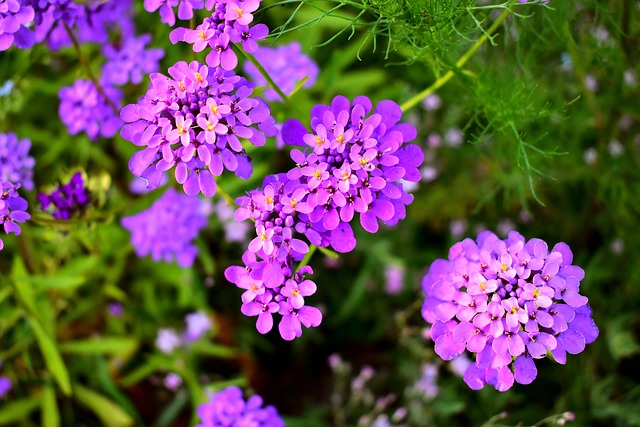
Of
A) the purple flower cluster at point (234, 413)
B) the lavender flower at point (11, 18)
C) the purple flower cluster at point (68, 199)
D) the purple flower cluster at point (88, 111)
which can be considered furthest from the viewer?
the purple flower cluster at point (88, 111)

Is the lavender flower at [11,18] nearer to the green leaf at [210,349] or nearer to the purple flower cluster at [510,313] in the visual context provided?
the purple flower cluster at [510,313]

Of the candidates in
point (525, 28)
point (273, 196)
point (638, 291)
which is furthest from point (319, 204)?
point (638, 291)

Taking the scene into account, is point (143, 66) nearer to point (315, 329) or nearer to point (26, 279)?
point (26, 279)

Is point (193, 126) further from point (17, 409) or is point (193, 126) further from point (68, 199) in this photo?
point (17, 409)

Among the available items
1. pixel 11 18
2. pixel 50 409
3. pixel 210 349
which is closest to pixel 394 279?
pixel 210 349

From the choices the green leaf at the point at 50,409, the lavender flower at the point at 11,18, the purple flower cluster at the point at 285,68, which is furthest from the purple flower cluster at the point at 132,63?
the green leaf at the point at 50,409

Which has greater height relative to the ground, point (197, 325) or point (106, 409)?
point (197, 325)
